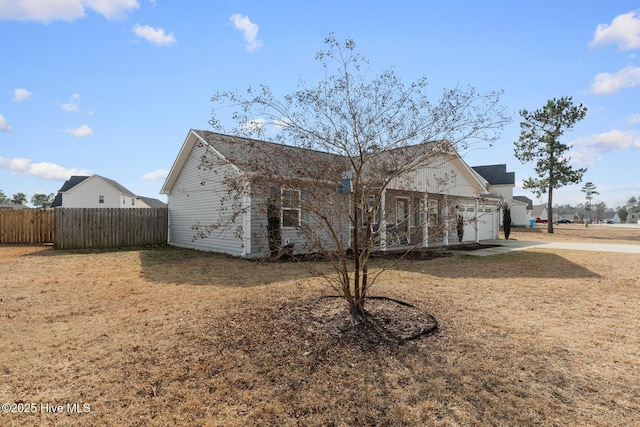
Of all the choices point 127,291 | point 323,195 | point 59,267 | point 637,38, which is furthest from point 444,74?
point 59,267

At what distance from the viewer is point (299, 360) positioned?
3510 mm

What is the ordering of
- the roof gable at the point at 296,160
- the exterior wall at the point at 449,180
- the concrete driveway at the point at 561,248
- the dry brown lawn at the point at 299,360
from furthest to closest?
the concrete driveway at the point at 561,248 < the exterior wall at the point at 449,180 < the roof gable at the point at 296,160 < the dry brown lawn at the point at 299,360

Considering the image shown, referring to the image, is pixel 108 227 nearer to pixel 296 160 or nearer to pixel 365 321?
Answer: pixel 296 160

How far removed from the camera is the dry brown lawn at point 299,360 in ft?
8.73

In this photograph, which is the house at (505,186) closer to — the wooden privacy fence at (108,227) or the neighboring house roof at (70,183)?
the wooden privacy fence at (108,227)

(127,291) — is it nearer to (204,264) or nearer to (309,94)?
(204,264)

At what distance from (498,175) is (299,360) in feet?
143

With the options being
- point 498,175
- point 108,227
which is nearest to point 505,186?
point 498,175

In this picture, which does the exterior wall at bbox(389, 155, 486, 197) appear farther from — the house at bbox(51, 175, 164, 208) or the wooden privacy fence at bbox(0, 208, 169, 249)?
the house at bbox(51, 175, 164, 208)

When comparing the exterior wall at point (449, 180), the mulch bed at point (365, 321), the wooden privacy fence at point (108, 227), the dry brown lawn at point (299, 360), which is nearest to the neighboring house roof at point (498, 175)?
the exterior wall at point (449, 180)

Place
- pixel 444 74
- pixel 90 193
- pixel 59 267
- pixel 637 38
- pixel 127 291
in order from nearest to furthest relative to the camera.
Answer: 1. pixel 444 74
2. pixel 127 291
3. pixel 637 38
4. pixel 59 267
5. pixel 90 193

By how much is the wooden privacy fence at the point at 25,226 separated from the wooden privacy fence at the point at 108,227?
335cm

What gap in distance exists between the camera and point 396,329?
434 cm

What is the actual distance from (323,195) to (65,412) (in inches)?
134
